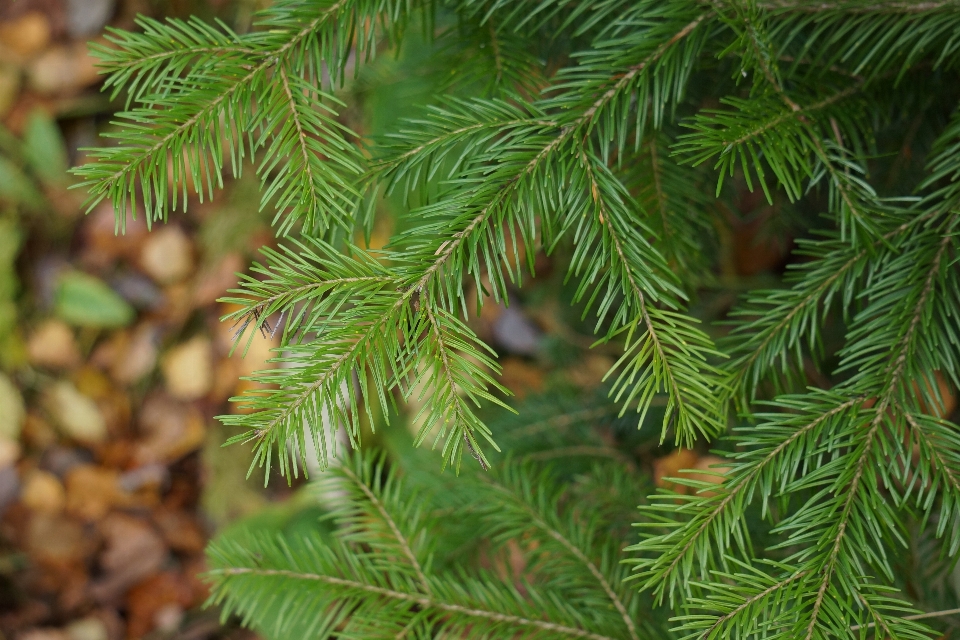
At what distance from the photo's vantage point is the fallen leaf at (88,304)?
252 cm

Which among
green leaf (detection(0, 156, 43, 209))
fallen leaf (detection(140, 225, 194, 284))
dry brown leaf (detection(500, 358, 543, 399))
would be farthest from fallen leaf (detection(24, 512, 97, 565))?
dry brown leaf (detection(500, 358, 543, 399))

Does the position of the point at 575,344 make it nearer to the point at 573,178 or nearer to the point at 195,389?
the point at 573,178

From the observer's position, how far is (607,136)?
2.39ft

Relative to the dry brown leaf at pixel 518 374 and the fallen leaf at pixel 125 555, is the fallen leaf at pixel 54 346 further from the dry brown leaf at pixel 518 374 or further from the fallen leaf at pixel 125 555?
the dry brown leaf at pixel 518 374

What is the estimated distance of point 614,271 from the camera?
0.67 meters

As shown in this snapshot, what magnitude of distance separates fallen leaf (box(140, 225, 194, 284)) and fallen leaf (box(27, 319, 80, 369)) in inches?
14.9

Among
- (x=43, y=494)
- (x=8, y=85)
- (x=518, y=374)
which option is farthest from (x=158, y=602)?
(x=8, y=85)

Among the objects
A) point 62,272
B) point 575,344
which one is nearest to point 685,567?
point 575,344

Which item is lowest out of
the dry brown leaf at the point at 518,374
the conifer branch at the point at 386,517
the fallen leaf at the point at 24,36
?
the conifer branch at the point at 386,517

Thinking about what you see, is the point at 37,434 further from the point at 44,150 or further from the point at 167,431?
the point at 44,150

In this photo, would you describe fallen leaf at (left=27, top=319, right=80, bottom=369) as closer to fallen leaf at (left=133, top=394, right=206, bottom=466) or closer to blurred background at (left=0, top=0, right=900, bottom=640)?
blurred background at (left=0, top=0, right=900, bottom=640)

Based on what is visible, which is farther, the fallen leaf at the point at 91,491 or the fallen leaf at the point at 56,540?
the fallen leaf at the point at 91,491

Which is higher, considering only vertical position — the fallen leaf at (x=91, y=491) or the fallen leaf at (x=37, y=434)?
the fallen leaf at (x=37, y=434)

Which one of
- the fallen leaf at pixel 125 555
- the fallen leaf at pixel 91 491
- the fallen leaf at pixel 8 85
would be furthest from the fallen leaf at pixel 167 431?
the fallen leaf at pixel 8 85
